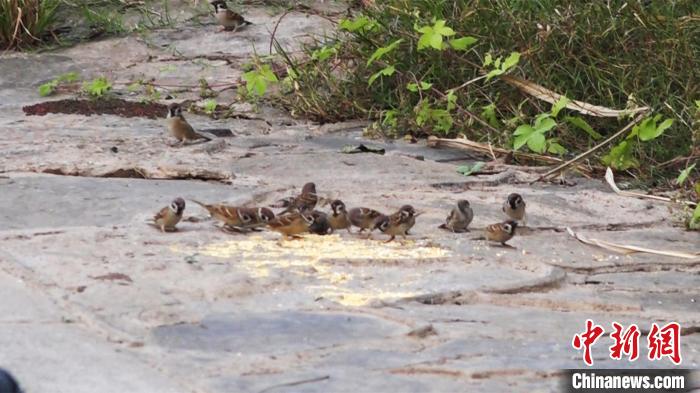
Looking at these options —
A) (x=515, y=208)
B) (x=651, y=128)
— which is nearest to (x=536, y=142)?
(x=651, y=128)

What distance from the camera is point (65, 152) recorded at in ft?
23.3

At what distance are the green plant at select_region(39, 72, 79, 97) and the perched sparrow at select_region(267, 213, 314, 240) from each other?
421cm

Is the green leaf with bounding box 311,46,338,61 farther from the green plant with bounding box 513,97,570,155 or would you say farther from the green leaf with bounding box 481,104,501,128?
the green plant with bounding box 513,97,570,155

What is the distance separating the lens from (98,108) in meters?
8.70

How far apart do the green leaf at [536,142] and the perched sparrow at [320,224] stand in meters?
2.03

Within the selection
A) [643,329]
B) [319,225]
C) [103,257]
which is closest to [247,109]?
[319,225]

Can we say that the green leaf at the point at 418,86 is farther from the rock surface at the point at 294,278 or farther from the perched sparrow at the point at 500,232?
the perched sparrow at the point at 500,232

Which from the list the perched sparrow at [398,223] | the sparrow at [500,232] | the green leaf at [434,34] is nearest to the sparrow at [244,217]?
the perched sparrow at [398,223]

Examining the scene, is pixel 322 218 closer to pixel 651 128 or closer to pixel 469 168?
pixel 469 168

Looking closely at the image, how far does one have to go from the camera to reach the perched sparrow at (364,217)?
5.57m

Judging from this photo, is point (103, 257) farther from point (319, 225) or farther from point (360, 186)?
point (360, 186)

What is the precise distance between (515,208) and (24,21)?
572 cm

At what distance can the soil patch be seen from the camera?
855cm

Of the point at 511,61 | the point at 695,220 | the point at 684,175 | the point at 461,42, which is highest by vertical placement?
the point at 461,42
